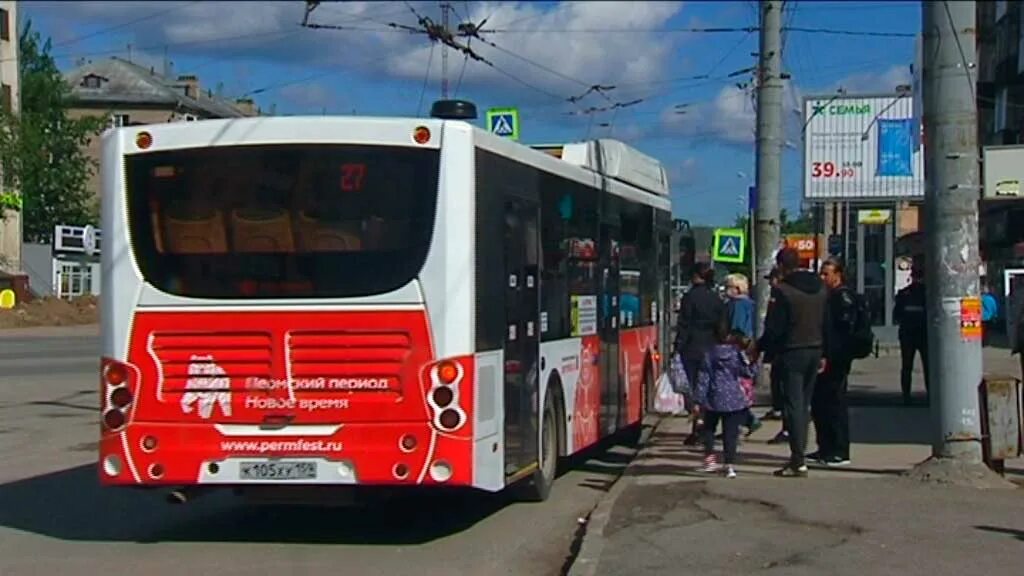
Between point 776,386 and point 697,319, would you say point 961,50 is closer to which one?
point 697,319

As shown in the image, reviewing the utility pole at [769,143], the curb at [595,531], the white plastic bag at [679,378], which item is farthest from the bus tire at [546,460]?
the utility pole at [769,143]

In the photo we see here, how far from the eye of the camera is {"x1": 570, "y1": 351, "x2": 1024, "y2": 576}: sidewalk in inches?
357

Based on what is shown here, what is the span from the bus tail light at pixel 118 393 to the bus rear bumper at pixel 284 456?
9cm

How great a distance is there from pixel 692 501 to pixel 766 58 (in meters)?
10.9

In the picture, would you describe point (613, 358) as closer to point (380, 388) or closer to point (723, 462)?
point (723, 462)

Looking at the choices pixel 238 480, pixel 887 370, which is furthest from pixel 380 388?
pixel 887 370

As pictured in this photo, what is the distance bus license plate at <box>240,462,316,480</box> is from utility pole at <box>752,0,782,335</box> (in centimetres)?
1212

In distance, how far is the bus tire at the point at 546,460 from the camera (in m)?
12.0

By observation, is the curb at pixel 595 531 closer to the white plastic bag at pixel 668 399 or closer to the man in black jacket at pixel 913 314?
the white plastic bag at pixel 668 399

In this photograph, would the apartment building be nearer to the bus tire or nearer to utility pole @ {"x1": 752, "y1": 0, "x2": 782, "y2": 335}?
utility pole @ {"x1": 752, "y1": 0, "x2": 782, "y2": 335}

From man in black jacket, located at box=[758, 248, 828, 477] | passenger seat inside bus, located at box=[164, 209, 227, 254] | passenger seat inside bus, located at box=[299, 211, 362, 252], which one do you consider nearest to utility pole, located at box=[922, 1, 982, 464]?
man in black jacket, located at box=[758, 248, 828, 477]

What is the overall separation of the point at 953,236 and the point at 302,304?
5.22 m

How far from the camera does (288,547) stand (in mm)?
10328

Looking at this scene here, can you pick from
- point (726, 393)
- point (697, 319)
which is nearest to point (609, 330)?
point (697, 319)
